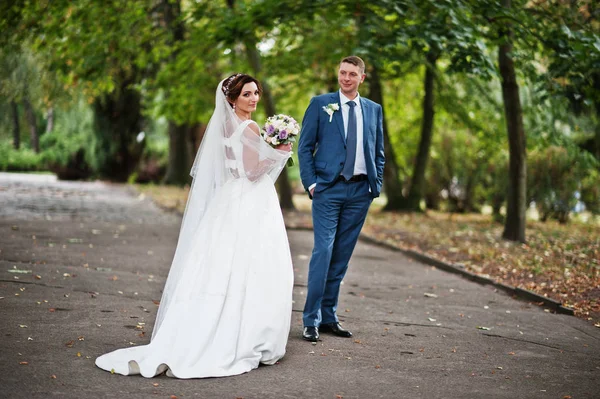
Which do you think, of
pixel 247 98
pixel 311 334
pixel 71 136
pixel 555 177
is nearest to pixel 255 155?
pixel 247 98

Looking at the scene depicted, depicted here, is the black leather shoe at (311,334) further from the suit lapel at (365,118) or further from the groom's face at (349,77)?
the groom's face at (349,77)

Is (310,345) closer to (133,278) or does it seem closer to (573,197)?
(133,278)

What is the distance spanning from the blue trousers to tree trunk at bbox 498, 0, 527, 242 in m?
9.38

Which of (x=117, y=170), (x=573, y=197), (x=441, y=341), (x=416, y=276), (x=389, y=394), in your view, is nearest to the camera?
(x=389, y=394)

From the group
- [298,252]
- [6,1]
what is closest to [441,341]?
[298,252]

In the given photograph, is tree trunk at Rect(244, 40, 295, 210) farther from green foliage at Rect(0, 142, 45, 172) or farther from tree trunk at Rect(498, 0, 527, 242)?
green foliage at Rect(0, 142, 45, 172)

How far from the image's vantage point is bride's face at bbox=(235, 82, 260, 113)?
623 cm

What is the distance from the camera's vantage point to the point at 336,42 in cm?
2039

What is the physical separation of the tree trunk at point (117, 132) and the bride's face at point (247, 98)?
109ft

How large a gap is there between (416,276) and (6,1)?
934cm

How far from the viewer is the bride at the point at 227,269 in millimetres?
5398

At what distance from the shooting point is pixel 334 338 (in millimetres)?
6727

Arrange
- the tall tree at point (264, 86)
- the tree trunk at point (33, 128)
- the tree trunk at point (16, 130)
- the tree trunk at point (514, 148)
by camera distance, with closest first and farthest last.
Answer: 1. the tall tree at point (264, 86)
2. the tree trunk at point (514, 148)
3. the tree trunk at point (33, 128)
4. the tree trunk at point (16, 130)

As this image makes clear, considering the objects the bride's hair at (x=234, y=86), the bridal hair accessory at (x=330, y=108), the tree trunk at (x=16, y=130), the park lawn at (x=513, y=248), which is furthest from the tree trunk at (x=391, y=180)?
the tree trunk at (x=16, y=130)
